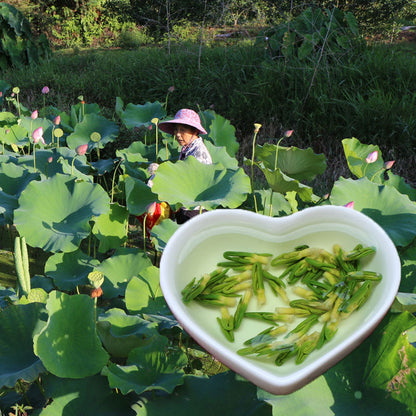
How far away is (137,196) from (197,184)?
0.54 metres

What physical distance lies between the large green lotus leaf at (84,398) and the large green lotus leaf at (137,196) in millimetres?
979

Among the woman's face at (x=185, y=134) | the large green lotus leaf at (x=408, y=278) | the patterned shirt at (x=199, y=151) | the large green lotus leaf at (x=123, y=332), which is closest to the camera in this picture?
the large green lotus leaf at (x=123, y=332)

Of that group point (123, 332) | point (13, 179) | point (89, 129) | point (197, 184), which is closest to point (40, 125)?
point (89, 129)

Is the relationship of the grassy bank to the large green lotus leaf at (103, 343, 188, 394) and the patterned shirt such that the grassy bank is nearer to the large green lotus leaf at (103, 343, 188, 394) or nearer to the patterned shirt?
the patterned shirt

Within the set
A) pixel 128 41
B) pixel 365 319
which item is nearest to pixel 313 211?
pixel 365 319

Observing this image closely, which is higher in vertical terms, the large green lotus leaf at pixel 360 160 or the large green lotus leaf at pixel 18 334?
the large green lotus leaf at pixel 360 160

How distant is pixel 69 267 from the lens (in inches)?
78.2

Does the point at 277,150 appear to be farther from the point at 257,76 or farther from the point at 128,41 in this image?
the point at 128,41

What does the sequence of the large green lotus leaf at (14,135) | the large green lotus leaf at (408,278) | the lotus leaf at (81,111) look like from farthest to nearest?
the lotus leaf at (81,111) → the large green lotus leaf at (14,135) → the large green lotus leaf at (408,278)

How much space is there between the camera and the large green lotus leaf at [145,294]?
61.0 inches

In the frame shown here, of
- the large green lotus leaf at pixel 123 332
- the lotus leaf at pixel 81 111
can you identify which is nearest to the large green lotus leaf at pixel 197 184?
the large green lotus leaf at pixel 123 332

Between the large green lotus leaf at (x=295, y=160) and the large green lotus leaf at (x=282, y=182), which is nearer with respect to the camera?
the large green lotus leaf at (x=282, y=182)

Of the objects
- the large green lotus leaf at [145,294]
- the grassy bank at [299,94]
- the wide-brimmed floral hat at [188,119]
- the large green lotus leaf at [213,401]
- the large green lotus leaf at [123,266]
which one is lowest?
the grassy bank at [299,94]

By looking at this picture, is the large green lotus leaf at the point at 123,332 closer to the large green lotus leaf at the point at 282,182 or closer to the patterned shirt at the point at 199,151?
the large green lotus leaf at the point at 282,182
